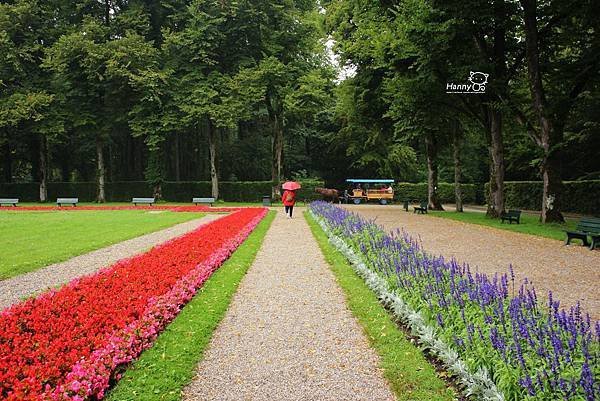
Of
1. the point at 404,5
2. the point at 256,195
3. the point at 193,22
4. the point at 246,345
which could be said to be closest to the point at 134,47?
the point at 193,22

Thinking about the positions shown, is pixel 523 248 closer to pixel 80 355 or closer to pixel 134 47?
pixel 80 355

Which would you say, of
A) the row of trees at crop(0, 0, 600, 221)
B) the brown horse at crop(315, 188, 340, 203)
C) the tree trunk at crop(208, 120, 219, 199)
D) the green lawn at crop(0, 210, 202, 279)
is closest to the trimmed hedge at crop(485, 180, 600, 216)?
the row of trees at crop(0, 0, 600, 221)

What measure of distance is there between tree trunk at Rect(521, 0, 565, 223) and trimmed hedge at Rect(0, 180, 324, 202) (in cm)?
2346

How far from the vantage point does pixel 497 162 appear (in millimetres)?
20969

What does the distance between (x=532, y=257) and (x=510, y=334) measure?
25.3 feet

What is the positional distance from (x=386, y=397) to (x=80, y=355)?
2.91 metres

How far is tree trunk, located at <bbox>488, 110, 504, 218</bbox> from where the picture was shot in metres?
20.9

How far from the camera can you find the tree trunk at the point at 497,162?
20.9m

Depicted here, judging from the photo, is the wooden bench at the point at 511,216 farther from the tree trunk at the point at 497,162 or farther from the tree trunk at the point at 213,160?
the tree trunk at the point at 213,160

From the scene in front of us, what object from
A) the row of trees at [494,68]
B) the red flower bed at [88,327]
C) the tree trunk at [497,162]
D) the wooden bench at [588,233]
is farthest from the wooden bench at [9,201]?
the wooden bench at [588,233]

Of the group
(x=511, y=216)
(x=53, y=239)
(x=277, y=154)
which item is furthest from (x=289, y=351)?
(x=277, y=154)

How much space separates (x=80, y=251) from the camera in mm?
11781

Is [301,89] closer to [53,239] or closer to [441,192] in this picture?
[441,192]

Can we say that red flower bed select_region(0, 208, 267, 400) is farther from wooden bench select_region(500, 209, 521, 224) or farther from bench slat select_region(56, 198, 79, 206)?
bench slat select_region(56, 198, 79, 206)
